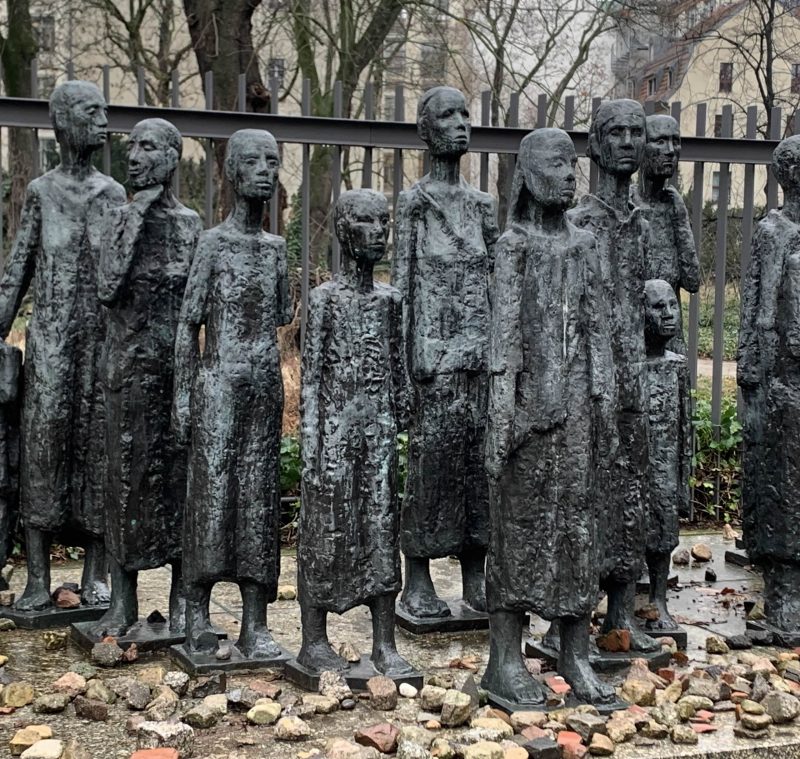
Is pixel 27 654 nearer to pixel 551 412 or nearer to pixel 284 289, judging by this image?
pixel 284 289

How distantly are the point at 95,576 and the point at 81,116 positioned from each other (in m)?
2.41

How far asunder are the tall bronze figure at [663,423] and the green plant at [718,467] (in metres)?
3.14

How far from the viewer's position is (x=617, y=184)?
641 centimetres

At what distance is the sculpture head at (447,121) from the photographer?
6.84 meters

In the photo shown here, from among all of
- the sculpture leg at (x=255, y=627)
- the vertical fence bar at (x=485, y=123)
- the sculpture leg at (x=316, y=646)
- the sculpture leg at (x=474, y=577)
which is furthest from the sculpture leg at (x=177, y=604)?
the vertical fence bar at (x=485, y=123)

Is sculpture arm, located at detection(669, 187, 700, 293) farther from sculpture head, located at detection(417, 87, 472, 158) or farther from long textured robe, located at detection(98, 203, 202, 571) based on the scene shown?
long textured robe, located at detection(98, 203, 202, 571)

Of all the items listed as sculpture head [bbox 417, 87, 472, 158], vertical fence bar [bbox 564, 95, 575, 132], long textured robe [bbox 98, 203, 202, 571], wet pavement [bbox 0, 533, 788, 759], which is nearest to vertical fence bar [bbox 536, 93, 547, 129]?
vertical fence bar [bbox 564, 95, 575, 132]

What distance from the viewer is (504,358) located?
537 cm

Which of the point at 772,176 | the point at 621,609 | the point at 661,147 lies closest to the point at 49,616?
the point at 621,609

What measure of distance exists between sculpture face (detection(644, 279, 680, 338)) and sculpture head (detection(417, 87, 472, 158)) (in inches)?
48.2

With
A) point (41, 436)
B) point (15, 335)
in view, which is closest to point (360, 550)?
point (41, 436)

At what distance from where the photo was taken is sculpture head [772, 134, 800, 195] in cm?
682

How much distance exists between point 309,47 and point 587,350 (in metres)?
12.5

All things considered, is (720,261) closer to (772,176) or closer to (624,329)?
(772,176)
